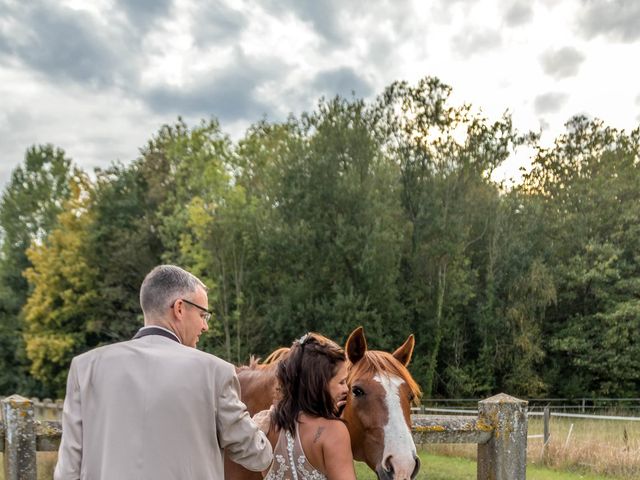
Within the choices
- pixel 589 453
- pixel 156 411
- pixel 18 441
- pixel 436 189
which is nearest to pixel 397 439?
pixel 156 411

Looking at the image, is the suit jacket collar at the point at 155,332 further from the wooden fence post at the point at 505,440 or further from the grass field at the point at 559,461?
the grass field at the point at 559,461

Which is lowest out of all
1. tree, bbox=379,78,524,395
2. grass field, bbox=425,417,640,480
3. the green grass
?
the green grass

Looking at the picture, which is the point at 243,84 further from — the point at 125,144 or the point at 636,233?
the point at 636,233

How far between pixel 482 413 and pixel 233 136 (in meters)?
30.1

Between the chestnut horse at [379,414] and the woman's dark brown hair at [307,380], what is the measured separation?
45 cm

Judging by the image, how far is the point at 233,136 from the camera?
108ft

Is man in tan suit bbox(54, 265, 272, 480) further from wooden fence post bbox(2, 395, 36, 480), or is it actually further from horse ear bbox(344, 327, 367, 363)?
wooden fence post bbox(2, 395, 36, 480)

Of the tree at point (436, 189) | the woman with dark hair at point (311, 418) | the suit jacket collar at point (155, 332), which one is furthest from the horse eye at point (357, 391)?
the tree at point (436, 189)

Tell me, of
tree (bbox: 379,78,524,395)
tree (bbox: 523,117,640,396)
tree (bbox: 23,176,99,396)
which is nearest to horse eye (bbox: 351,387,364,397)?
tree (bbox: 379,78,524,395)

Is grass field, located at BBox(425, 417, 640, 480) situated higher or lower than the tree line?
lower

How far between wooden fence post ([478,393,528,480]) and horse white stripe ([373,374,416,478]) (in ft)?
4.08

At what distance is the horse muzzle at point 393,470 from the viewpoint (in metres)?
2.75

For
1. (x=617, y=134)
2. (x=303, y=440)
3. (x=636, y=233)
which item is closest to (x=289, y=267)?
(x=636, y=233)

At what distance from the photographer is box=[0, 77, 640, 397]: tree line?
2495cm
